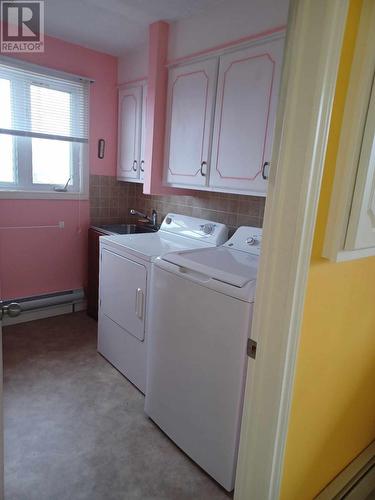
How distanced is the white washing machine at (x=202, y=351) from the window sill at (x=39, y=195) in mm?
1622

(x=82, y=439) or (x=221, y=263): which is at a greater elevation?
(x=221, y=263)

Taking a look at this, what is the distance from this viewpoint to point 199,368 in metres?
1.58

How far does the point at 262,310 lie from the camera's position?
3.16 ft

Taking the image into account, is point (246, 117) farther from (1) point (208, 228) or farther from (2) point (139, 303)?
(2) point (139, 303)

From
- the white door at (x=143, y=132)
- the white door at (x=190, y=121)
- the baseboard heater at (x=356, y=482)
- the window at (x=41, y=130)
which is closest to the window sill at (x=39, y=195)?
the window at (x=41, y=130)


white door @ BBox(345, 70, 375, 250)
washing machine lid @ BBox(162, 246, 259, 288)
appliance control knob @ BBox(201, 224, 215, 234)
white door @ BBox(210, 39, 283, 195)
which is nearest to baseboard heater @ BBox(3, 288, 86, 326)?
appliance control knob @ BBox(201, 224, 215, 234)

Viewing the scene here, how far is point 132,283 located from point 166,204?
1147 mm

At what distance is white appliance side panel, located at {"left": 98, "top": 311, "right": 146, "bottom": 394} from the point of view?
215 cm

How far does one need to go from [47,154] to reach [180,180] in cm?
131

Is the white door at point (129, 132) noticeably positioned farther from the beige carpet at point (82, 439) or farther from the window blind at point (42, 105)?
the beige carpet at point (82, 439)

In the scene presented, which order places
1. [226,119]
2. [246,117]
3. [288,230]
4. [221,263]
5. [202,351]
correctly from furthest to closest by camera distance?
1. [226,119]
2. [246,117]
3. [221,263]
4. [202,351]
5. [288,230]

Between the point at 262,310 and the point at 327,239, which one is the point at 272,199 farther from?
the point at 262,310

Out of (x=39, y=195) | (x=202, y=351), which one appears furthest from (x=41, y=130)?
(x=202, y=351)

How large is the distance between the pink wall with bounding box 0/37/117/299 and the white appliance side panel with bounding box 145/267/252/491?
1.59 m
